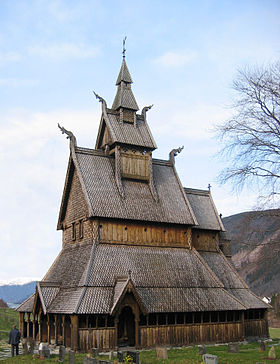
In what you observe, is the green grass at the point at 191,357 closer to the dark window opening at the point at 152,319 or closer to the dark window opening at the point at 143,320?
the dark window opening at the point at 143,320

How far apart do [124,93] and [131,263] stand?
15.3m

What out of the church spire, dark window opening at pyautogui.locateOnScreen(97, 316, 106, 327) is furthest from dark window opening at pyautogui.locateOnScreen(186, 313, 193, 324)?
the church spire

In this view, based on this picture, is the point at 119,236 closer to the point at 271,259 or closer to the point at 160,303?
the point at 160,303

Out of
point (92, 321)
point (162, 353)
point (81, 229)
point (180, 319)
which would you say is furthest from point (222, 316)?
point (81, 229)

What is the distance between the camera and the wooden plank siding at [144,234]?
33.2 meters

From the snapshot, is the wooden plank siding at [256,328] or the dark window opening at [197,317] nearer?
the dark window opening at [197,317]

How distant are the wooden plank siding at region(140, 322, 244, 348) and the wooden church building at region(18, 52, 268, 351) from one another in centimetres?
7

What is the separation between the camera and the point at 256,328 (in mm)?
37344

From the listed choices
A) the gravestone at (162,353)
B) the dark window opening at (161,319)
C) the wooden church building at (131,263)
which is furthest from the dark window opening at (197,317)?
the gravestone at (162,353)

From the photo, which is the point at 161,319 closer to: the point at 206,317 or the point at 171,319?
the point at 171,319

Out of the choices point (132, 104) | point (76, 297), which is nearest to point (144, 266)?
point (76, 297)

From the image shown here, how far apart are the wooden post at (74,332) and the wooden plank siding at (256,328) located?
15133 mm

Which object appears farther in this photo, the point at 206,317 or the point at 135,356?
the point at 206,317

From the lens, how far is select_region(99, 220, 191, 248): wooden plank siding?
33.2 m
